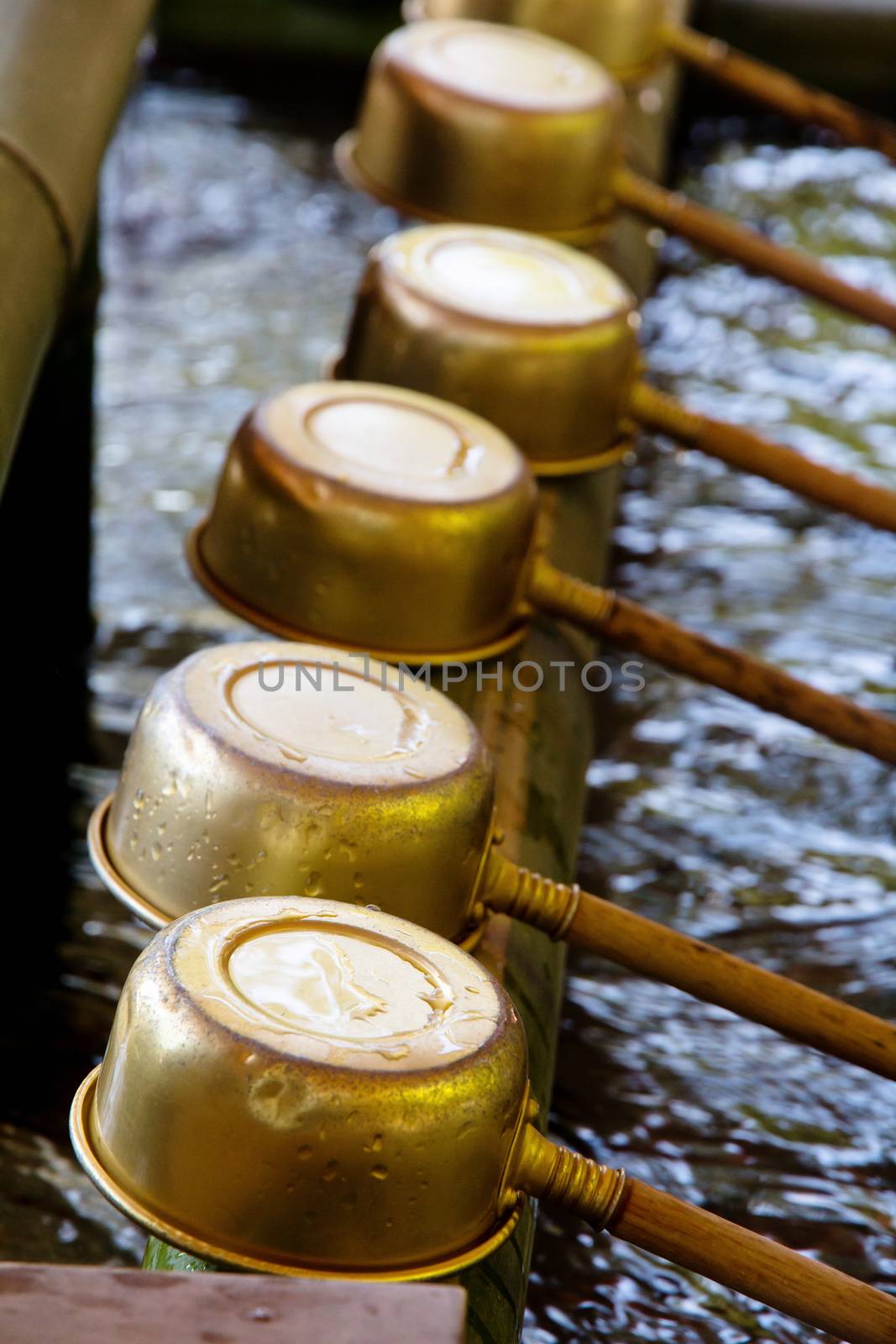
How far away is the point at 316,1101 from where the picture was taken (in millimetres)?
1288

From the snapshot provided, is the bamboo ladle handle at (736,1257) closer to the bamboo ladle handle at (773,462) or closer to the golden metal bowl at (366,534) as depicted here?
the golden metal bowl at (366,534)

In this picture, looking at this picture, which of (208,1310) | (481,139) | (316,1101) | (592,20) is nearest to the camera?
(208,1310)

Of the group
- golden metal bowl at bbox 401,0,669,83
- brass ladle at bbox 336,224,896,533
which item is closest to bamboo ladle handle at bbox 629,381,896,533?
brass ladle at bbox 336,224,896,533

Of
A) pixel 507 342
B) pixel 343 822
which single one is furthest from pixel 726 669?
pixel 343 822

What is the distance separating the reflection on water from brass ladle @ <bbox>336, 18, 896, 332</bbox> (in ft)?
1.73

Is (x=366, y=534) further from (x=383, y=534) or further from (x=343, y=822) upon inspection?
(x=343, y=822)

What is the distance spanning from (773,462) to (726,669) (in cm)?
51

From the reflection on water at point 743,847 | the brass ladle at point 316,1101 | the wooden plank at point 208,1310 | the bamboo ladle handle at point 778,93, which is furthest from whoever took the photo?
the bamboo ladle handle at point 778,93

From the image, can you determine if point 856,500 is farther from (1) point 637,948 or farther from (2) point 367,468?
(1) point 637,948

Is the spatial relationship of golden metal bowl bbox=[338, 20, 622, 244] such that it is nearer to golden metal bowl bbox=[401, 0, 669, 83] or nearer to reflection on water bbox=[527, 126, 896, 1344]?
golden metal bowl bbox=[401, 0, 669, 83]

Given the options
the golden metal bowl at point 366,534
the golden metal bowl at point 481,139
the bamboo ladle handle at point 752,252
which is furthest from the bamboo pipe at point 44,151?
the bamboo ladle handle at point 752,252

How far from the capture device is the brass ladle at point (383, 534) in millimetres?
2059

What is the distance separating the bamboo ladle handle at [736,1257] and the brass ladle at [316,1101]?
46 millimetres

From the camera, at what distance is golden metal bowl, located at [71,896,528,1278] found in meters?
1.29
